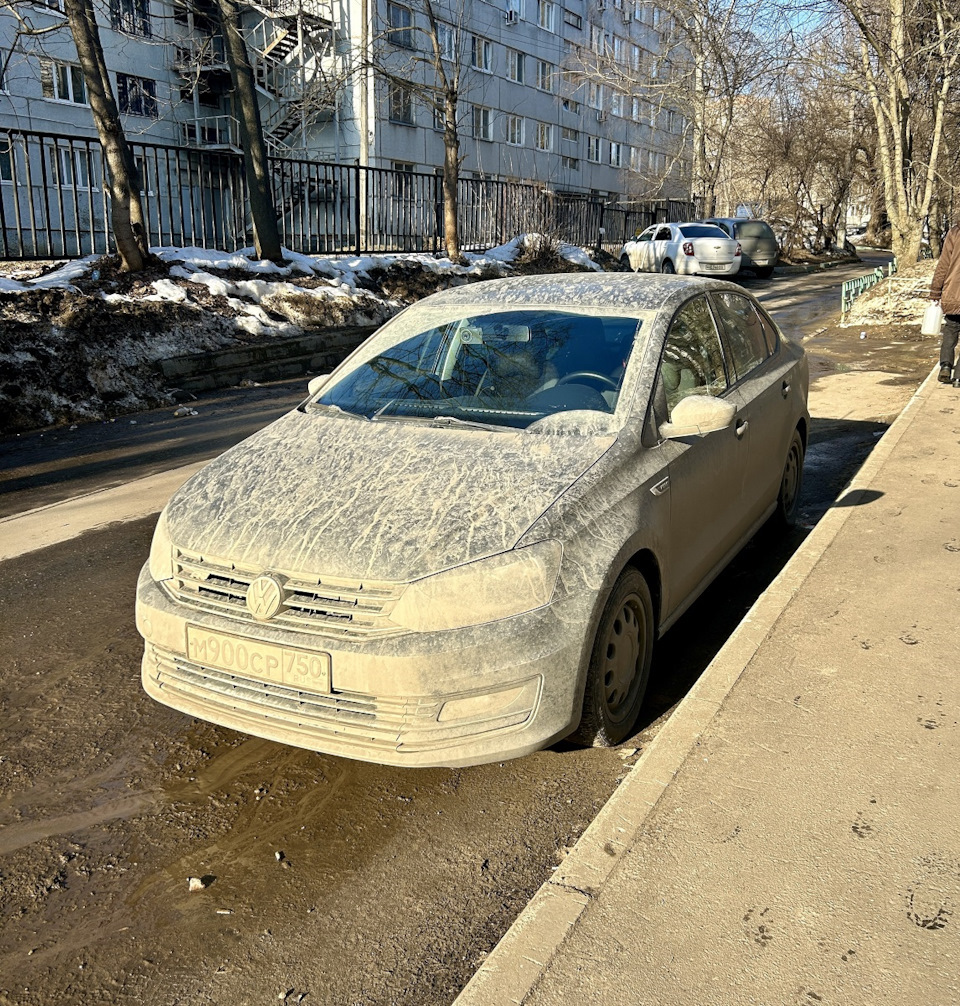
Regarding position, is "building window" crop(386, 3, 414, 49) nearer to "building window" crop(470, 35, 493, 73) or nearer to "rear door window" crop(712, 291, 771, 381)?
"building window" crop(470, 35, 493, 73)

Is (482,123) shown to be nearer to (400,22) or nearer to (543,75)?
(543,75)

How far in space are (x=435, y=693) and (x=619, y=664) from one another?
79cm

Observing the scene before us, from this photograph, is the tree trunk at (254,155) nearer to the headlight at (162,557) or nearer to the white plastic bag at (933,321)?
the white plastic bag at (933,321)

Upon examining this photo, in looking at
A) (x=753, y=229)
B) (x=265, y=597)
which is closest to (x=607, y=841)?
(x=265, y=597)

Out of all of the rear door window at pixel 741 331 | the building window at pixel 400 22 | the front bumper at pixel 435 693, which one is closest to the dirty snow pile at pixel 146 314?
the rear door window at pixel 741 331

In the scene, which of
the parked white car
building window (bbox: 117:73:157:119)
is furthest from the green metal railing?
building window (bbox: 117:73:157:119)

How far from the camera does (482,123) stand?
42.3 metres

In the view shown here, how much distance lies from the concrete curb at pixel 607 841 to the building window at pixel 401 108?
33325mm

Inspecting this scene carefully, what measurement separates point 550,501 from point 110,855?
5.71ft

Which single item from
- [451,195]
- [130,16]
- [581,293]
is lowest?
[581,293]

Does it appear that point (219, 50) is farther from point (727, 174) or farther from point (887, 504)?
point (887, 504)

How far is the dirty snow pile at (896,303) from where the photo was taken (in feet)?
52.6

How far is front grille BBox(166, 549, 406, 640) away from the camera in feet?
9.52

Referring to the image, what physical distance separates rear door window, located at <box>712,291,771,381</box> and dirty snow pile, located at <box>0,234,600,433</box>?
7.36 metres
